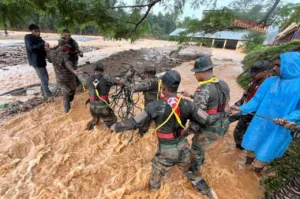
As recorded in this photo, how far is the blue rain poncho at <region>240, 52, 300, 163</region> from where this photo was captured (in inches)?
90.6

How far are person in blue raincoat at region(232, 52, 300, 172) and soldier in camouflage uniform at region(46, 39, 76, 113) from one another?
3.54 metres

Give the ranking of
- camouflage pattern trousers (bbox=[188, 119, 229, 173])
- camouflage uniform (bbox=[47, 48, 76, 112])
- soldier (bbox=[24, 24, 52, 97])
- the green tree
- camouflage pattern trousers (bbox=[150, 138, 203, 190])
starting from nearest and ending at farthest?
camouflage pattern trousers (bbox=[150, 138, 203, 190]), camouflage pattern trousers (bbox=[188, 119, 229, 173]), the green tree, camouflage uniform (bbox=[47, 48, 76, 112]), soldier (bbox=[24, 24, 52, 97])

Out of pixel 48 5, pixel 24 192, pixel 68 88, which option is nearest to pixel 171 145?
pixel 24 192

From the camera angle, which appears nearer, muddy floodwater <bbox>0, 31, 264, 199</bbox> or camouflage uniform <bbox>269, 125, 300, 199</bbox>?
camouflage uniform <bbox>269, 125, 300, 199</bbox>

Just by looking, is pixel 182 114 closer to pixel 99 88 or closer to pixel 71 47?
pixel 99 88

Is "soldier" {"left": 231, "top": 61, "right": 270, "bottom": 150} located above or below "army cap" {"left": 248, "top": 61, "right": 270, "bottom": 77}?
below

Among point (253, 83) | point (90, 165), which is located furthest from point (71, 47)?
point (253, 83)

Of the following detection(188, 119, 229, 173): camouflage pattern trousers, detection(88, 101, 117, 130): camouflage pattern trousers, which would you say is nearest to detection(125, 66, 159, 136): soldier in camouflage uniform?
detection(88, 101, 117, 130): camouflage pattern trousers

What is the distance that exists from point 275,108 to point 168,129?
1417 mm

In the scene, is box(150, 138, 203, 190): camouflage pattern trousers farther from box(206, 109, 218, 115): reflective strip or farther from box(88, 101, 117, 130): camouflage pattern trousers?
box(88, 101, 117, 130): camouflage pattern trousers

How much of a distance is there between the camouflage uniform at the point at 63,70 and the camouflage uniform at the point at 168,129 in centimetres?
278

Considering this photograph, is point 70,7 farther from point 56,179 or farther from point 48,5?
point 56,179

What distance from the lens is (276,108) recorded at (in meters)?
2.46

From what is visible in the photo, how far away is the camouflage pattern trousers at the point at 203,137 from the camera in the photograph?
2477 mm
